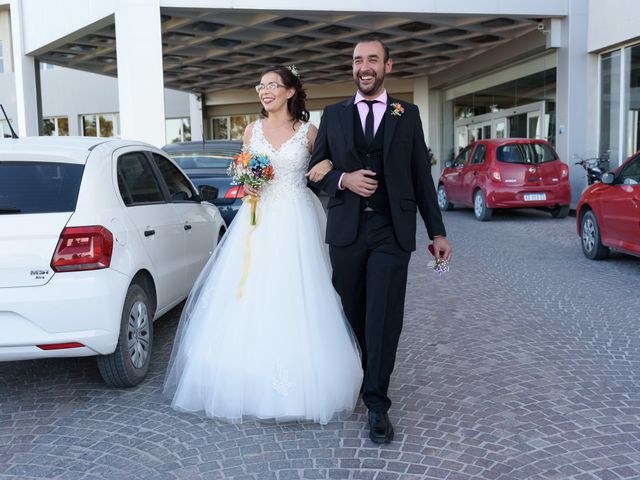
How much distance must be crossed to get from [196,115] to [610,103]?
68.2 ft

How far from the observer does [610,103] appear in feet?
50.3

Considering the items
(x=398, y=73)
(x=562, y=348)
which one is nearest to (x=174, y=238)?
(x=562, y=348)

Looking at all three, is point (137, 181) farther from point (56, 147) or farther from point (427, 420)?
point (427, 420)

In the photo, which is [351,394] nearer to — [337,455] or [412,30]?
[337,455]

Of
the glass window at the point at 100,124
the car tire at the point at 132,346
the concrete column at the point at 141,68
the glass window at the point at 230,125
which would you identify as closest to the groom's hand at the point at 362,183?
the car tire at the point at 132,346

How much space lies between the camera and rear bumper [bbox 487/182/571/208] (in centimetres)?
1306

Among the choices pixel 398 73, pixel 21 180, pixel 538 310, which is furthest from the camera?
pixel 398 73

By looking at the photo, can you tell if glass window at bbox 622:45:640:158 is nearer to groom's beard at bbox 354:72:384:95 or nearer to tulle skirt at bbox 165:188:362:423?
tulle skirt at bbox 165:188:362:423

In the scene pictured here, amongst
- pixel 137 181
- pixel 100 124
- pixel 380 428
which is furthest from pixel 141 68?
pixel 100 124

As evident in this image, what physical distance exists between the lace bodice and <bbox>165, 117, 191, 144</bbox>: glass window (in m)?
29.0

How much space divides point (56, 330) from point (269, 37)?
56.2ft

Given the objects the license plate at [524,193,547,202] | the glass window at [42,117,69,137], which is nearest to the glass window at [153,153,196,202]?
the license plate at [524,193,547,202]

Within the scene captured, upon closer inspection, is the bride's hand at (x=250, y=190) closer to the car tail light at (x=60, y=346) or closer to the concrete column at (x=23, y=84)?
the car tail light at (x=60, y=346)

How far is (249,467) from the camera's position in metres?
3.08
